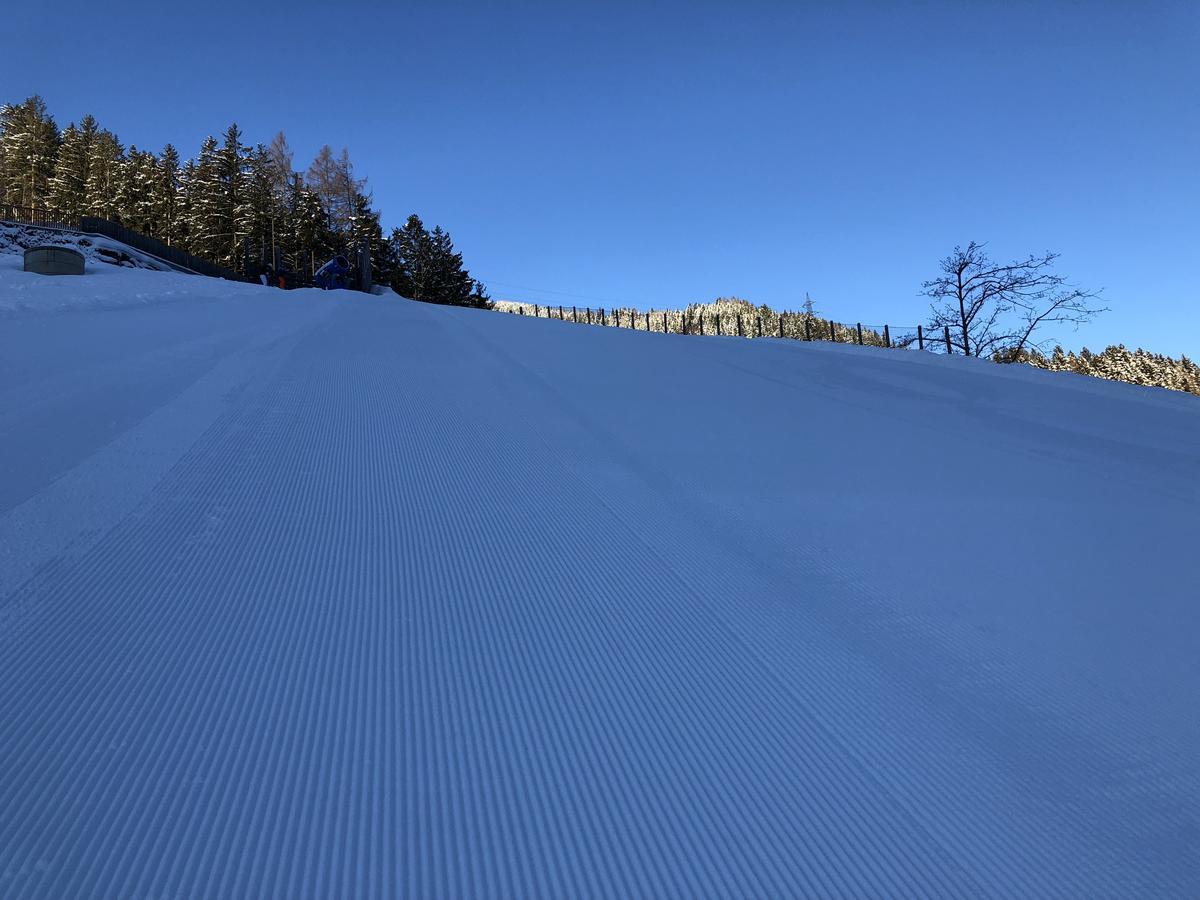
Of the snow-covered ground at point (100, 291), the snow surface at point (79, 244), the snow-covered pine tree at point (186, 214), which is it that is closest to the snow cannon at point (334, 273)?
→ the snow surface at point (79, 244)

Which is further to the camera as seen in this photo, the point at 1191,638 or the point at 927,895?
the point at 1191,638

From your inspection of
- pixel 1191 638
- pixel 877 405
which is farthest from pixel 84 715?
pixel 877 405

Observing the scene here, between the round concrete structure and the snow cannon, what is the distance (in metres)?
6.02

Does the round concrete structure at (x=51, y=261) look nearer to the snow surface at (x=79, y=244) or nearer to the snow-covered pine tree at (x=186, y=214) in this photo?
the snow surface at (x=79, y=244)

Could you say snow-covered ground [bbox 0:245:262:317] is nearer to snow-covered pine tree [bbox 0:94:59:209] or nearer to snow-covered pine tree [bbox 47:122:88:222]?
snow-covered pine tree [bbox 47:122:88:222]

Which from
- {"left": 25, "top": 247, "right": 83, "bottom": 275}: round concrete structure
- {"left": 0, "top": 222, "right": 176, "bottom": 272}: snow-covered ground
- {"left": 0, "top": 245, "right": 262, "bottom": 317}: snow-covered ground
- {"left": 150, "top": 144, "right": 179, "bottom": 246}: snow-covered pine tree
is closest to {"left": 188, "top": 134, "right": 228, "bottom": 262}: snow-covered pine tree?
{"left": 150, "top": 144, "right": 179, "bottom": 246}: snow-covered pine tree

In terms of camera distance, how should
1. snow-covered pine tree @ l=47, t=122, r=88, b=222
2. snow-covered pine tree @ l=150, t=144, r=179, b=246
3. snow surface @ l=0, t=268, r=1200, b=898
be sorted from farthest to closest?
snow-covered pine tree @ l=47, t=122, r=88, b=222 → snow-covered pine tree @ l=150, t=144, r=179, b=246 → snow surface @ l=0, t=268, r=1200, b=898

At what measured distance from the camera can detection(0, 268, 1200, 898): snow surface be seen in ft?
4.18

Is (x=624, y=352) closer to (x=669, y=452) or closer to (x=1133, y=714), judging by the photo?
(x=669, y=452)

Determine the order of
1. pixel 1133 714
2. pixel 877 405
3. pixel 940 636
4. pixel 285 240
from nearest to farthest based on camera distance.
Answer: pixel 1133 714
pixel 940 636
pixel 877 405
pixel 285 240

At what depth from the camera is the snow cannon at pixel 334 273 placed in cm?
1831

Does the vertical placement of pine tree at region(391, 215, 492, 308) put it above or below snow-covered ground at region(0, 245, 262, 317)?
above

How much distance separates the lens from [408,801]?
A: 1320mm

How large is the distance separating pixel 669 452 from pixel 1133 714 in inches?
93.0
